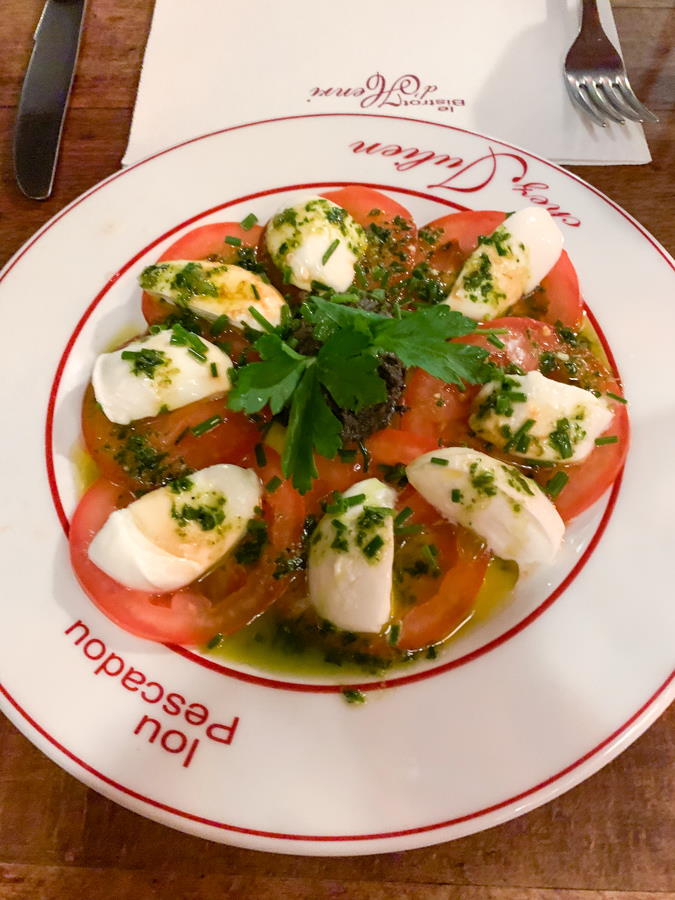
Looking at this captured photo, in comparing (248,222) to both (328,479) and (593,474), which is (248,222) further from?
(593,474)

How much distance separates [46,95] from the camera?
7.88 ft

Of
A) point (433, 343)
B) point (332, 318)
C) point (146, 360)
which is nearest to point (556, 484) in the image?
point (433, 343)

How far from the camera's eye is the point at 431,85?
7.91 ft

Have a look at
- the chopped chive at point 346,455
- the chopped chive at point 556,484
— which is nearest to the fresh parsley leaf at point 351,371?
the chopped chive at point 346,455

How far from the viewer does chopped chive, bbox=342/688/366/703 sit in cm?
138

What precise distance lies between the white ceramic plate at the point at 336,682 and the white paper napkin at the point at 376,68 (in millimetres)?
660

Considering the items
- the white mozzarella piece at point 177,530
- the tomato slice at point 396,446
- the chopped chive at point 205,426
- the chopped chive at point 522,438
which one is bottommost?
the white mozzarella piece at point 177,530

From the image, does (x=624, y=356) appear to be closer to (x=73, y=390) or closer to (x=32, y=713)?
(x=73, y=390)

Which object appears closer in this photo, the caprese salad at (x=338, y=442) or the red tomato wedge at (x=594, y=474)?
the caprese salad at (x=338, y=442)

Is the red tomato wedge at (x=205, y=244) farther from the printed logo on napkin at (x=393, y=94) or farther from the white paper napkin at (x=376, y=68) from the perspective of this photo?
the printed logo on napkin at (x=393, y=94)

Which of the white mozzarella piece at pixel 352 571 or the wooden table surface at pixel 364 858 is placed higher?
the white mozzarella piece at pixel 352 571

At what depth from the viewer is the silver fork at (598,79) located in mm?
2289

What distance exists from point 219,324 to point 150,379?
0.91 feet

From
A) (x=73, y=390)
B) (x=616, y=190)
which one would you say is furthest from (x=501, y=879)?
(x=616, y=190)
